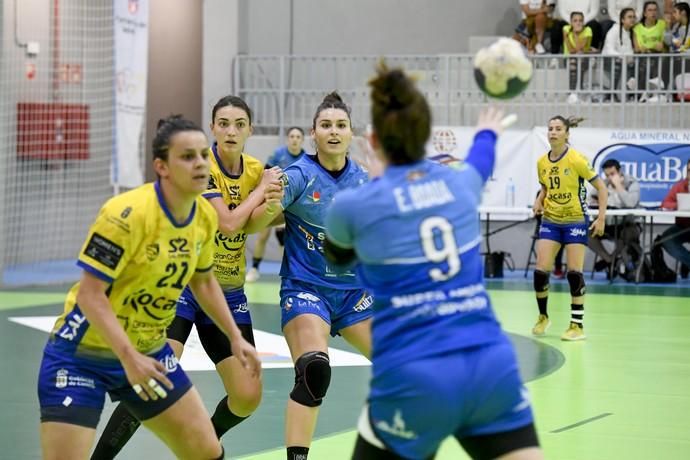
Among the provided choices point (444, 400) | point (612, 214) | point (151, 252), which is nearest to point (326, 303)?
point (151, 252)

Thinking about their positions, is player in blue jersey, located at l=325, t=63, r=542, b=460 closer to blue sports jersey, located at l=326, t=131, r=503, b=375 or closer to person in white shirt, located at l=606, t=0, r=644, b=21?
blue sports jersey, located at l=326, t=131, r=503, b=375

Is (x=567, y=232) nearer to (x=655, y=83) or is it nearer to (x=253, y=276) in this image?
(x=253, y=276)

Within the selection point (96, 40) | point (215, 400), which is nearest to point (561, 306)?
point (215, 400)

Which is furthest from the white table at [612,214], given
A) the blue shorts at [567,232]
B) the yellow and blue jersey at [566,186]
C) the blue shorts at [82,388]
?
the blue shorts at [82,388]

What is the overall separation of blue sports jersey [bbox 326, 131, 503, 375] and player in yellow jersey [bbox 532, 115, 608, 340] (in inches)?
322

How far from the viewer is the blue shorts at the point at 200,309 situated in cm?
618

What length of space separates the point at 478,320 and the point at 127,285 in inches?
58.6

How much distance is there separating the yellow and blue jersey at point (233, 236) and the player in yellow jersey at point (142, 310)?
155 centimetres

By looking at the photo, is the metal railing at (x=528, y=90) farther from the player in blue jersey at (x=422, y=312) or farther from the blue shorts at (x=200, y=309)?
the player in blue jersey at (x=422, y=312)

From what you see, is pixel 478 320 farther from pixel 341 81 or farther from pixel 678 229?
pixel 341 81

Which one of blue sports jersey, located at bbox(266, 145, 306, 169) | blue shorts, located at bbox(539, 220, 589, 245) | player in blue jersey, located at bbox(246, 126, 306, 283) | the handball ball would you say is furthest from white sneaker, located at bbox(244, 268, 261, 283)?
the handball ball

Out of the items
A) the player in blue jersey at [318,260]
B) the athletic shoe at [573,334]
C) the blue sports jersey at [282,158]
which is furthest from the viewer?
the blue sports jersey at [282,158]

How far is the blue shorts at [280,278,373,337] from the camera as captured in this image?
619 cm

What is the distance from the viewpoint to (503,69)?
4328mm
